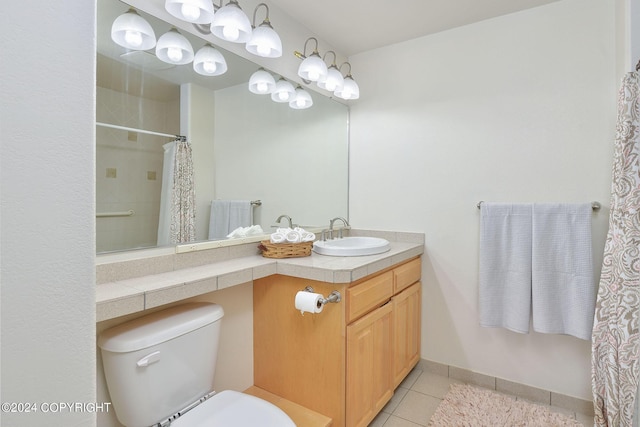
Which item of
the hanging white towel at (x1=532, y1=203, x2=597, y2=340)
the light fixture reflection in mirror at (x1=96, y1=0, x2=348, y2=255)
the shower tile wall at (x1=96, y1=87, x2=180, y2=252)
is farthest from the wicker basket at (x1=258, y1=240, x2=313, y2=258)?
the hanging white towel at (x1=532, y1=203, x2=597, y2=340)

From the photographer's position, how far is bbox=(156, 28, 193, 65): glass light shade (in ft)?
4.64

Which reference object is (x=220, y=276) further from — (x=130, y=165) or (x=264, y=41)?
(x=264, y=41)

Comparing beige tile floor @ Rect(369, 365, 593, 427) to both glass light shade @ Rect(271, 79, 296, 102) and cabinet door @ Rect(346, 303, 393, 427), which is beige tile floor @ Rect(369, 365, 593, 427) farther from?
glass light shade @ Rect(271, 79, 296, 102)

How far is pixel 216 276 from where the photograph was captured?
1.36 meters

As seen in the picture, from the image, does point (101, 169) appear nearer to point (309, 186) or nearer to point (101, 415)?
point (101, 415)

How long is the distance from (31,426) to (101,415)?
1009 mm

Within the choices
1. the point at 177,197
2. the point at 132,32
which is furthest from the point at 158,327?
the point at 132,32

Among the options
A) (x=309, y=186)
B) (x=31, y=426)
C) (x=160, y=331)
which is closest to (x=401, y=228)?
(x=309, y=186)

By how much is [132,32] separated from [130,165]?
1.71ft

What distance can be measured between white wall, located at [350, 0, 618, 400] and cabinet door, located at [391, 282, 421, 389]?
0.13m

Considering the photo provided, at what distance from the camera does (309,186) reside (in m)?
2.39

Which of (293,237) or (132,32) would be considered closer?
(132,32)

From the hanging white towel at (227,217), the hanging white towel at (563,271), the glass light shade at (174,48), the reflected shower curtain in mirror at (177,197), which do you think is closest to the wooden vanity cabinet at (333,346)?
the hanging white towel at (227,217)

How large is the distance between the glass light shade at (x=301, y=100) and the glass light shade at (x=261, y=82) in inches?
8.8
